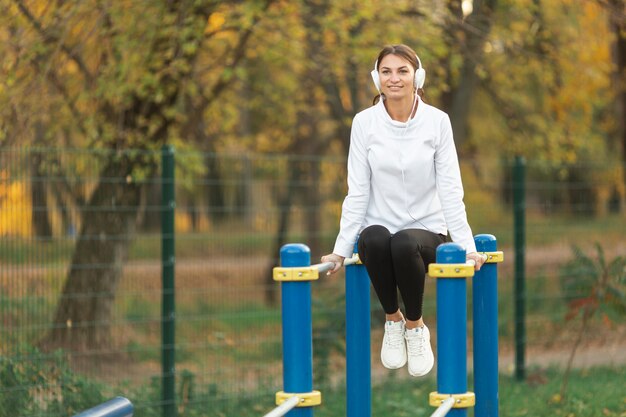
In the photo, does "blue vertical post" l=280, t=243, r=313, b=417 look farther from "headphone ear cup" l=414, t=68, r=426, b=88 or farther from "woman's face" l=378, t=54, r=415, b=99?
"headphone ear cup" l=414, t=68, r=426, b=88

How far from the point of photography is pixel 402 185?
189 inches

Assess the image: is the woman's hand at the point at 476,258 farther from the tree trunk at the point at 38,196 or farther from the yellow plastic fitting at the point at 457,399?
the tree trunk at the point at 38,196

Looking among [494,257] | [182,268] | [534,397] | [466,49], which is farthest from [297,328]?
[466,49]

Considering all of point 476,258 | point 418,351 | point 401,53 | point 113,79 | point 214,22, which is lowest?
point 418,351

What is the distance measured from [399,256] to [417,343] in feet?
1.74

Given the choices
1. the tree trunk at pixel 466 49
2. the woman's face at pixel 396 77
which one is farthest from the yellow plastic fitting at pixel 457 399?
the tree trunk at pixel 466 49

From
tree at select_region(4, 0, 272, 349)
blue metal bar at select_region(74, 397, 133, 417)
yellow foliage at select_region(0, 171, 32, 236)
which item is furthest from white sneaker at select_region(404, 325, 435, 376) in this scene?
tree at select_region(4, 0, 272, 349)

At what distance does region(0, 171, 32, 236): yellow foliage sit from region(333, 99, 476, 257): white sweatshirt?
2923 millimetres

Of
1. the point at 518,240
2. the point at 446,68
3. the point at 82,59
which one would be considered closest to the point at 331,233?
the point at 518,240

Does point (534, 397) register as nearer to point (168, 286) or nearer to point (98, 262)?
point (168, 286)

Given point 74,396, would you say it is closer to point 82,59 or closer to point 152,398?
point 152,398

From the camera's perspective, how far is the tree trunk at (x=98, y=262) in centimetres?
769

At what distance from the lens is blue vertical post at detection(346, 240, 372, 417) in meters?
5.08

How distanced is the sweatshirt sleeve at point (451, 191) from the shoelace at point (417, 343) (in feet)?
1.73
